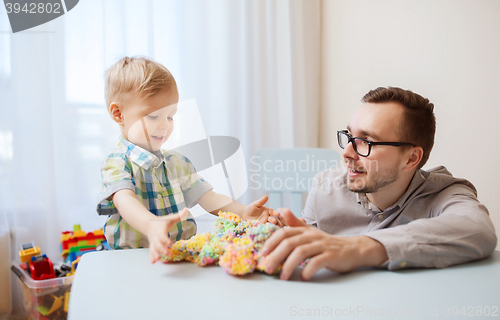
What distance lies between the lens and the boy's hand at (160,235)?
591 mm

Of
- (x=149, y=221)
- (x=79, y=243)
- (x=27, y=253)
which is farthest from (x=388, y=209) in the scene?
(x=27, y=253)

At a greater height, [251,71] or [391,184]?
[251,71]

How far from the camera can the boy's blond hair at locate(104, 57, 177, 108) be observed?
914 mm

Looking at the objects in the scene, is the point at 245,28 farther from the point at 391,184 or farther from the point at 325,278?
the point at 325,278

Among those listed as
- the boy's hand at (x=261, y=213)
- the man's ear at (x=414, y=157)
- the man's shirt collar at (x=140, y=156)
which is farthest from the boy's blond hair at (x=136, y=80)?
the man's ear at (x=414, y=157)

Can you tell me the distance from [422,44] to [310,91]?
0.98m

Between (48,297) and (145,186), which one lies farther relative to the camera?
(48,297)

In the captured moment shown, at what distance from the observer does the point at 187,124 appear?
6.74 ft

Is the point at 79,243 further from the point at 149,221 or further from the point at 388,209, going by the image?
the point at 388,209

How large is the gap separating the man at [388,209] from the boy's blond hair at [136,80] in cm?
51

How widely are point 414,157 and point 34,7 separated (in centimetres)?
196

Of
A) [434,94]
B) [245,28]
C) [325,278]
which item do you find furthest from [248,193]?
[325,278]

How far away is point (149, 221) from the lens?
67 cm

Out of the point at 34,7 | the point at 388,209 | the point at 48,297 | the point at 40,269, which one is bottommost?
the point at 48,297
